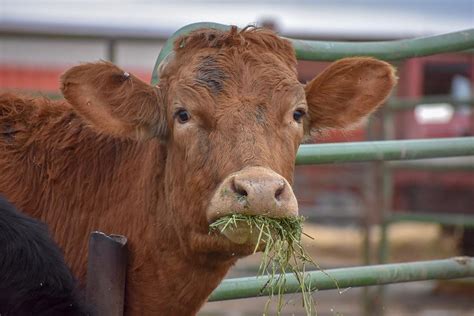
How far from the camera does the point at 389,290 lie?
10.6m

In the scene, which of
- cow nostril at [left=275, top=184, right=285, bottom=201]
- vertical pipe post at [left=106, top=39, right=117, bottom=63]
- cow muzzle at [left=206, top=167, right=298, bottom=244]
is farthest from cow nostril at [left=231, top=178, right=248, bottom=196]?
vertical pipe post at [left=106, top=39, right=117, bottom=63]

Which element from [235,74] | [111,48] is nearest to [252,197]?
[235,74]

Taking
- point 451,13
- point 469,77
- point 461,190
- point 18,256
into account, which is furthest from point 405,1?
point 18,256

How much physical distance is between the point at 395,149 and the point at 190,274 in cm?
121

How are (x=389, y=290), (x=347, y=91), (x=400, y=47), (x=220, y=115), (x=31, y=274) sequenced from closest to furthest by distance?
(x=31, y=274) < (x=220, y=115) < (x=347, y=91) < (x=400, y=47) < (x=389, y=290)

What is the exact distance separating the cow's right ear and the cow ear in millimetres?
628

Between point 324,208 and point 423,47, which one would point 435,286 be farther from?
point 423,47

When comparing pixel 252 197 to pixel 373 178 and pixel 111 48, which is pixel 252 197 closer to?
pixel 111 48

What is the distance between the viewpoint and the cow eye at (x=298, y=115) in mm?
3919

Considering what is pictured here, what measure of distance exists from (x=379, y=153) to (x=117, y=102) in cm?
123

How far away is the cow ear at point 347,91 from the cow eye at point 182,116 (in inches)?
22.7

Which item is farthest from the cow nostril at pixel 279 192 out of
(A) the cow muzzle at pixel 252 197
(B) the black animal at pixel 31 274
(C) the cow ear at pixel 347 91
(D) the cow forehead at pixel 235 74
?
(C) the cow ear at pixel 347 91

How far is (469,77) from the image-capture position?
15.5 m

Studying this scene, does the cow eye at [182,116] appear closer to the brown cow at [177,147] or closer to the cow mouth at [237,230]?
the brown cow at [177,147]
